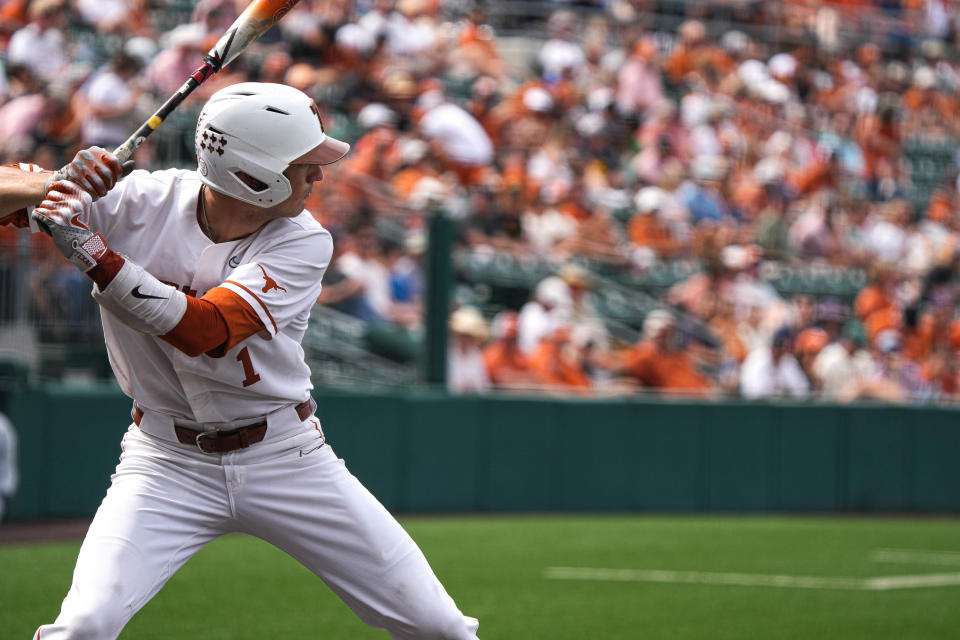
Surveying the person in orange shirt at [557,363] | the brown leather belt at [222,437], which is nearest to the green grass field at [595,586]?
the person in orange shirt at [557,363]

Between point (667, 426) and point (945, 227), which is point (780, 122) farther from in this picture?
point (667, 426)

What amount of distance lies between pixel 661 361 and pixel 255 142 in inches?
377

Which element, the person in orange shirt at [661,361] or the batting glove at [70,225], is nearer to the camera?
the batting glove at [70,225]

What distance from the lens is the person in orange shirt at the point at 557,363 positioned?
12797mm

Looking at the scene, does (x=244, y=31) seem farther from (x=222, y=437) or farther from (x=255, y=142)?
(x=222, y=437)

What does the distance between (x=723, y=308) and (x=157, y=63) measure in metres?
5.97

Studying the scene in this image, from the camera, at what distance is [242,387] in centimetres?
420

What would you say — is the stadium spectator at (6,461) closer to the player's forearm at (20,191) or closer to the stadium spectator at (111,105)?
the stadium spectator at (111,105)

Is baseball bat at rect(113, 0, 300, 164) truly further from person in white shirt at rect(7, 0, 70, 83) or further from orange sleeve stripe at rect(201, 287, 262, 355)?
person in white shirt at rect(7, 0, 70, 83)

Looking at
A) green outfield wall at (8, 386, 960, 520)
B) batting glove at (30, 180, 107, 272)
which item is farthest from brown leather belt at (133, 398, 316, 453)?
green outfield wall at (8, 386, 960, 520)

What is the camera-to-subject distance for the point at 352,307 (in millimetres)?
11492

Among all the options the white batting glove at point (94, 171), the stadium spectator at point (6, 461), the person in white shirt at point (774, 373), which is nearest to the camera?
the white batting glove at point (94, 171)

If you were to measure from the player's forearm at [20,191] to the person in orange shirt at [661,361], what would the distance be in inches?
374

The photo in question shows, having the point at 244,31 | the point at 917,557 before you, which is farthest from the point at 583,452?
the point at 244,31
